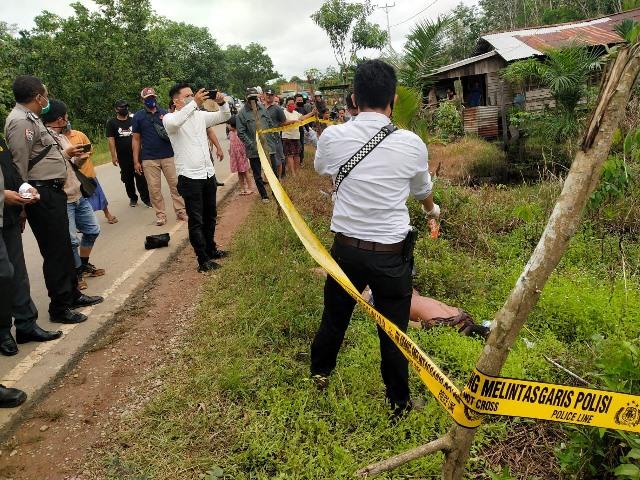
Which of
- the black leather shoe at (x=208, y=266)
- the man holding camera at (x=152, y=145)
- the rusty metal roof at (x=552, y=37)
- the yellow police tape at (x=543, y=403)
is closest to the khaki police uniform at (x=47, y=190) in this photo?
the black leather shoe at (x=208, y=266)

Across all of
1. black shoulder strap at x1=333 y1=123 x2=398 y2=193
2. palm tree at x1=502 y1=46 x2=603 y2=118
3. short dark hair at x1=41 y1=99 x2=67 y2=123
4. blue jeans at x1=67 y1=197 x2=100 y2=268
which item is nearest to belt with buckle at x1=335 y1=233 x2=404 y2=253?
black shoulder strap at x1=333 y1=123 x2=398 y2=193

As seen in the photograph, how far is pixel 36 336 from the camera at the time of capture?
372 cm

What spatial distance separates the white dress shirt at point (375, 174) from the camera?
7.63 feet

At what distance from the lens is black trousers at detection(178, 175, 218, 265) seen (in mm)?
4804

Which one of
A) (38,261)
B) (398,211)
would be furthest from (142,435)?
(38,261)

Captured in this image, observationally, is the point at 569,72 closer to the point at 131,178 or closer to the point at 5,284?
the point at 131,178

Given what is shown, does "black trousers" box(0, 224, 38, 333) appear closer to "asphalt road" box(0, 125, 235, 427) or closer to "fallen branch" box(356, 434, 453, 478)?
"asphalt road" box(0, 125, 235, 427)

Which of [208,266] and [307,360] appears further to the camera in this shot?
[208,266]

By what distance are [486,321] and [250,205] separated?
5.11 m

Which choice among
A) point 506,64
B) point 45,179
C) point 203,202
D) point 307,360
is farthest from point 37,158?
point 506,64

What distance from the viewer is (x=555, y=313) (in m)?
3.74

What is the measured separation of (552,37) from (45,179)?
16.6 metres

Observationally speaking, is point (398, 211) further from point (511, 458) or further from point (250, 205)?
point (250, 205)

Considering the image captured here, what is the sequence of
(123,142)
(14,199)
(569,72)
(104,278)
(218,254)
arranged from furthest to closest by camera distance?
(569,72) < (123,142) < (218,254) < (104,278) < (14,199)
